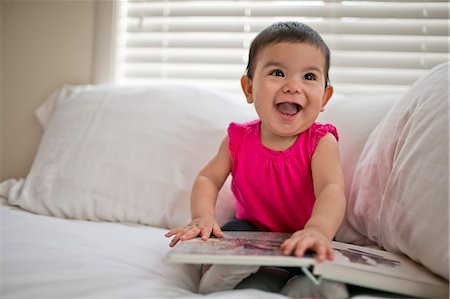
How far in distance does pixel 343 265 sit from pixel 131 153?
0.77 m

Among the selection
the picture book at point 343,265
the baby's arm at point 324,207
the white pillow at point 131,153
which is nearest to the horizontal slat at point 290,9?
Result: the white pillow at point 131,153

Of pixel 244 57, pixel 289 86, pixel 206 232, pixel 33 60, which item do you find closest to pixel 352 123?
pixel 289 86

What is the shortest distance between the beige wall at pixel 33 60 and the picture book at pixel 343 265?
4.12 ft

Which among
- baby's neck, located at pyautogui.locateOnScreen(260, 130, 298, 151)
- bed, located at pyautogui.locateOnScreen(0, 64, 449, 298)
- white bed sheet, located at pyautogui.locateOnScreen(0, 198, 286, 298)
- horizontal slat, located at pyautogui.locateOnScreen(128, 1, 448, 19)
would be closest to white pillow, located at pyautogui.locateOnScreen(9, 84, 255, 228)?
bed, located at pyautogui.locateOnScreen(0, 64, 449, 298)

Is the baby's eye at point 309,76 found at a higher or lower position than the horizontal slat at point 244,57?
lower

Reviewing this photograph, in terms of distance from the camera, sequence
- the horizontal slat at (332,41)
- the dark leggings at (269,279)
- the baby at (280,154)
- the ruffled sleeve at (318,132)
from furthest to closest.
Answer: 1. the horizontal slat at (332,41)
2. the ruffled sleeve at (318,132)
3. the baby at (280,154)
4. the dark leggings at (269,279)

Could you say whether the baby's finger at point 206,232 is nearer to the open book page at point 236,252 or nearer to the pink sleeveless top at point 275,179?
the open book page at point 236,252

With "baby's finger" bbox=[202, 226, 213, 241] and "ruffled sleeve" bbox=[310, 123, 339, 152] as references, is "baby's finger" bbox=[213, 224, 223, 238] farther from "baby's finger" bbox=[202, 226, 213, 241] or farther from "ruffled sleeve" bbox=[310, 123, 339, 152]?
"ruffled sleeve" bbox=[310, 123, 339, 152]

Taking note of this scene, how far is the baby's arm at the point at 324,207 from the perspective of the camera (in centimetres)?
66

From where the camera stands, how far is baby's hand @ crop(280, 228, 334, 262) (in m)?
0.63

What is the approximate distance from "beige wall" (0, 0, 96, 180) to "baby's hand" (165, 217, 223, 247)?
1089 millimetres

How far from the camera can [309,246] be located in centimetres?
66

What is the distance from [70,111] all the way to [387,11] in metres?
1.14

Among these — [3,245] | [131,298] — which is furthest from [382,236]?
[3,245]
